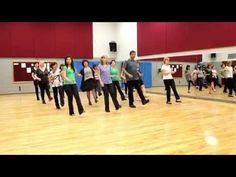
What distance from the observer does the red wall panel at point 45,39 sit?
1463 centimetres

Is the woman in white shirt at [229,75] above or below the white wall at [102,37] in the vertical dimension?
below

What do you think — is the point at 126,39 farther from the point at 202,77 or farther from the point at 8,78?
the point at 8,78

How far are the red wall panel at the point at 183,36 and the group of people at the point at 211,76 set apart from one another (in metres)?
0.81

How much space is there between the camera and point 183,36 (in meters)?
11.4

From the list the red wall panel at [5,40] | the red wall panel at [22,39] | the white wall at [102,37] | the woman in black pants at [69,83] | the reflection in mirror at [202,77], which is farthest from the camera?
the white wall at [102,37]

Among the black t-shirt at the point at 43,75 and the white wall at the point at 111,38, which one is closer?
the black t-shirt at the point at 43,75

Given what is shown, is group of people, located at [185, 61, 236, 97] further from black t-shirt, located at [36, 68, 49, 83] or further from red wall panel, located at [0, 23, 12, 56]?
red wall panel, located at [0, 23, 12, 56]

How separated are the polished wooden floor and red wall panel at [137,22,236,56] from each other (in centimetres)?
310

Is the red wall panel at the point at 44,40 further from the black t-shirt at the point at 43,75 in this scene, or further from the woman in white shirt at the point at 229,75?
the woman in white shirt at the point at 229,75

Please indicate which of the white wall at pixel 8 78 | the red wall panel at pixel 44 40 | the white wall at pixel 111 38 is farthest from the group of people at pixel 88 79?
the white wall at pixel 111 38

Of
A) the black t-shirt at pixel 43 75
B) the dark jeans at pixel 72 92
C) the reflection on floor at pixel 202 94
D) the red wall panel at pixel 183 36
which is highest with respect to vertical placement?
the red wall panel at pixel 183 36

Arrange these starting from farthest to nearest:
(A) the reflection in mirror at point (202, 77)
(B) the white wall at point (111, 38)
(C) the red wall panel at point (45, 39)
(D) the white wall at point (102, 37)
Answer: (D) the white wall at point (102, 37) < (B) the white wall at point (111, 38) < (C) the red wall panel at point (45, 39) < (A) the reflection in mirror at point (202, 77)

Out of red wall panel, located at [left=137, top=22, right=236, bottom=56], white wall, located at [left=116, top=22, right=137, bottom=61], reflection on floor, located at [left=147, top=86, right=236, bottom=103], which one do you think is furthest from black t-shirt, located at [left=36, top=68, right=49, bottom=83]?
white wall, located at [left=116, top=22, right=137, bottom=61]

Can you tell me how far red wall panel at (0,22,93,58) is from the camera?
1463 centimetres
